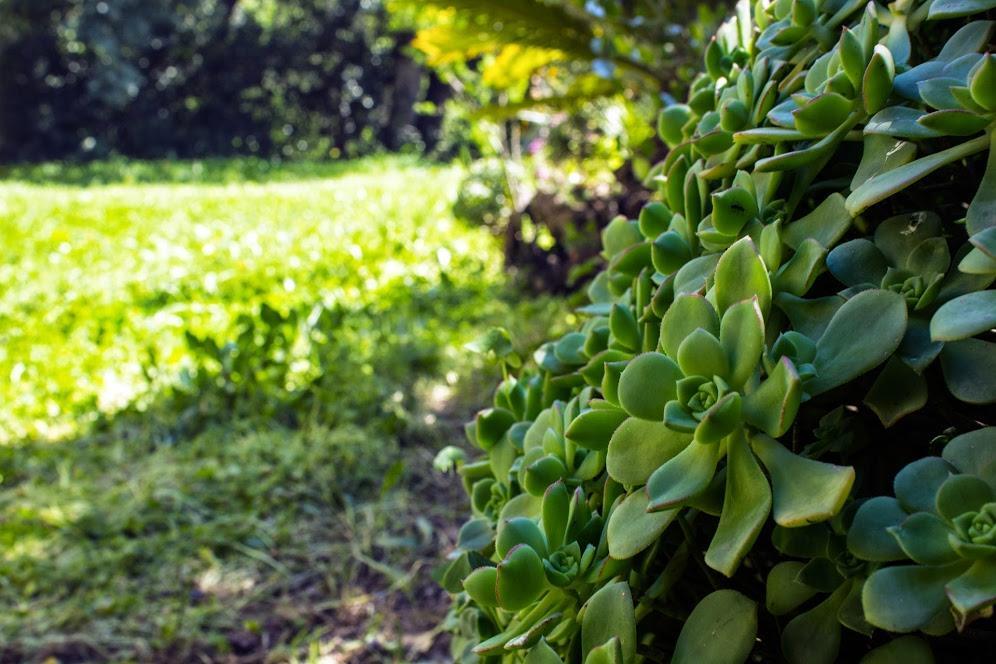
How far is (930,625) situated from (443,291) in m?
3.85

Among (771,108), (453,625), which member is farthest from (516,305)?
(771,108)

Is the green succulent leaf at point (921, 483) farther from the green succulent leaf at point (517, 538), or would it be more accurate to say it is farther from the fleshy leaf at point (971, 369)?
the green succulent leaf at point (517, 538)

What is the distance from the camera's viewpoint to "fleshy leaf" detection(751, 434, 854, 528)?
46cm

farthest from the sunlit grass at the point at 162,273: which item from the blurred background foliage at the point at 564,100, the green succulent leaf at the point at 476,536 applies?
the green succulent leaf at the point at 476,536

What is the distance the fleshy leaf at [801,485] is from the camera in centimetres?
46

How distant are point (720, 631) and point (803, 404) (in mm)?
147

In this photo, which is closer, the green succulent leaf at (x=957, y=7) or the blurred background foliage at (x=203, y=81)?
the green succulent leaf at (x=957, y=7)

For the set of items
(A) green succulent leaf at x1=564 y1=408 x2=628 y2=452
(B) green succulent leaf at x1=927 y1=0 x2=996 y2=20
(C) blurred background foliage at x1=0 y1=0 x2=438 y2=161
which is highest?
(B) green succulent leaf at x1=927 y1=0 x2=996 y2=20

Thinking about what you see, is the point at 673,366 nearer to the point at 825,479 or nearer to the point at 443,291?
the point at 825,479

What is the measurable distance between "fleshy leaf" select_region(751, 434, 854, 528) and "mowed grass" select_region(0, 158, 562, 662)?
4.49ft

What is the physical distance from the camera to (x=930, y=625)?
1.52ft

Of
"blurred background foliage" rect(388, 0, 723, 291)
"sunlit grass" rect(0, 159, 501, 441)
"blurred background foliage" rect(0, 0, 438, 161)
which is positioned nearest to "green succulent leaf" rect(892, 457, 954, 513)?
"blurred background foliage" rect(388, 0, 723, 291)

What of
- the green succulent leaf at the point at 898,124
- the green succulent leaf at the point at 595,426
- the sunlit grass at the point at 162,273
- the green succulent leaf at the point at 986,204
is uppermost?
the green succulent leaf at the point at 898,124

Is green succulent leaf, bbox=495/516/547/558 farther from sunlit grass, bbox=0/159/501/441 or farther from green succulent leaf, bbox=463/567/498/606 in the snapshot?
sunlit grass, bbox=0/159/501/441
